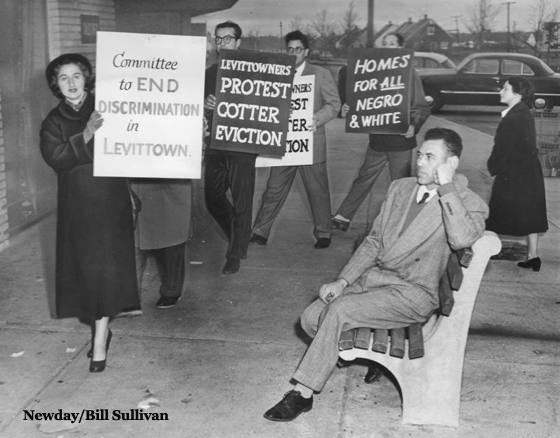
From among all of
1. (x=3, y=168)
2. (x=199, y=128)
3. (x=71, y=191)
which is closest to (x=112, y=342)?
(x=71, y=191)

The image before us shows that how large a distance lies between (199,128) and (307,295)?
1.81m

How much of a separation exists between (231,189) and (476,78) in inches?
673

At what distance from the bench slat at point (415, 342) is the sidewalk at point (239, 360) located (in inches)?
16.0

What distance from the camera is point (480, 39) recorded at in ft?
118

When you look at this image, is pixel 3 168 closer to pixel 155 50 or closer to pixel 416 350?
pixel 155 50

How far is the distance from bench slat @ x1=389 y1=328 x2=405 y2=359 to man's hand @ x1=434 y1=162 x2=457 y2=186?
75 centimetres

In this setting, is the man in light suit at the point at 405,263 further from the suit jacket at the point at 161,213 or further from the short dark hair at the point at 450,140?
the suit jacket at the point at 161,213

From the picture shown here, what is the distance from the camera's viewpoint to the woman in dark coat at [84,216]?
15.4ft

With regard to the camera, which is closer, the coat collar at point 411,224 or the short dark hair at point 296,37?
the coat collar at point 411,224

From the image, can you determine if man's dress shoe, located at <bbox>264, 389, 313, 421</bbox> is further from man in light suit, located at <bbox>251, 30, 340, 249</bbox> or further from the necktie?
man in light suit, located at <bbox>251, 30, 340, 249</bbox>

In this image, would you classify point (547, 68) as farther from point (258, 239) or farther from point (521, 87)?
point (258, 239)

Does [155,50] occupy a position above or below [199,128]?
above

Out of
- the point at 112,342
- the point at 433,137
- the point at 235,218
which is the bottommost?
the point at 112,342

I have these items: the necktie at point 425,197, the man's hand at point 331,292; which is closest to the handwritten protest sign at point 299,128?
the man's hand at point 331,292
